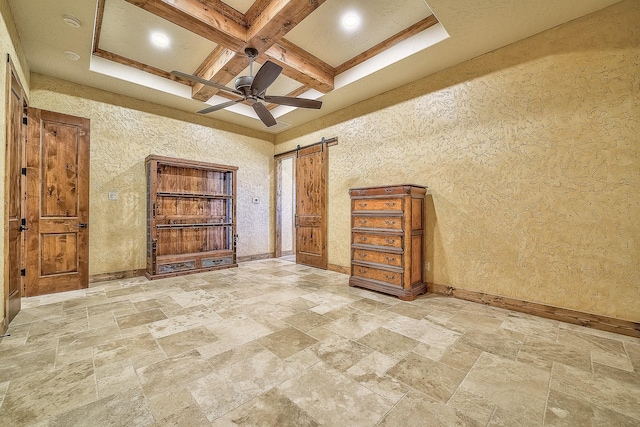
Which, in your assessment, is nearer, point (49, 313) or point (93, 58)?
point (49, 313)

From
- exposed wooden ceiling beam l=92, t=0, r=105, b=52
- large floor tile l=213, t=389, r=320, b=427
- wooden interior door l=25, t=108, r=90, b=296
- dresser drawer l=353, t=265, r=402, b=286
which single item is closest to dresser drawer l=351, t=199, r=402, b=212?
dresser drawer l=353, t=265, r=402, b=286

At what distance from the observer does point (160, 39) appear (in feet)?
11.5

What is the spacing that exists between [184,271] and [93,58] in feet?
11.4

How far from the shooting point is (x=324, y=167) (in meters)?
→ 5.45

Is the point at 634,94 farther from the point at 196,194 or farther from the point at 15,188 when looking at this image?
the point at 15,188

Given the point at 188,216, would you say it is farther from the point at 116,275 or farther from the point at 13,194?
the point at 13,194

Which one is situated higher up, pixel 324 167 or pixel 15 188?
pixel 324 167

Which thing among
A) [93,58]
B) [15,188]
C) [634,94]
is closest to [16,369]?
[15,188]

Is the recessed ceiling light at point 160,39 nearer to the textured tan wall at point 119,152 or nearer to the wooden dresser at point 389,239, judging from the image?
the textured tan wall at point 119,152

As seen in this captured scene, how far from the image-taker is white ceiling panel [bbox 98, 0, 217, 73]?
3.06 meters

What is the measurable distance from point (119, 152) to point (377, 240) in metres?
4.52

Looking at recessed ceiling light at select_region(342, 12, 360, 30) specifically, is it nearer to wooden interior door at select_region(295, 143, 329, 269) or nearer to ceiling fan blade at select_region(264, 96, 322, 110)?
ceiling fan blade at select_region(264, 96, 322, 110)

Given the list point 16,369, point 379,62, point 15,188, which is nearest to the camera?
point 16,369

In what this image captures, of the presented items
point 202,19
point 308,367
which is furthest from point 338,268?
point 202,19
